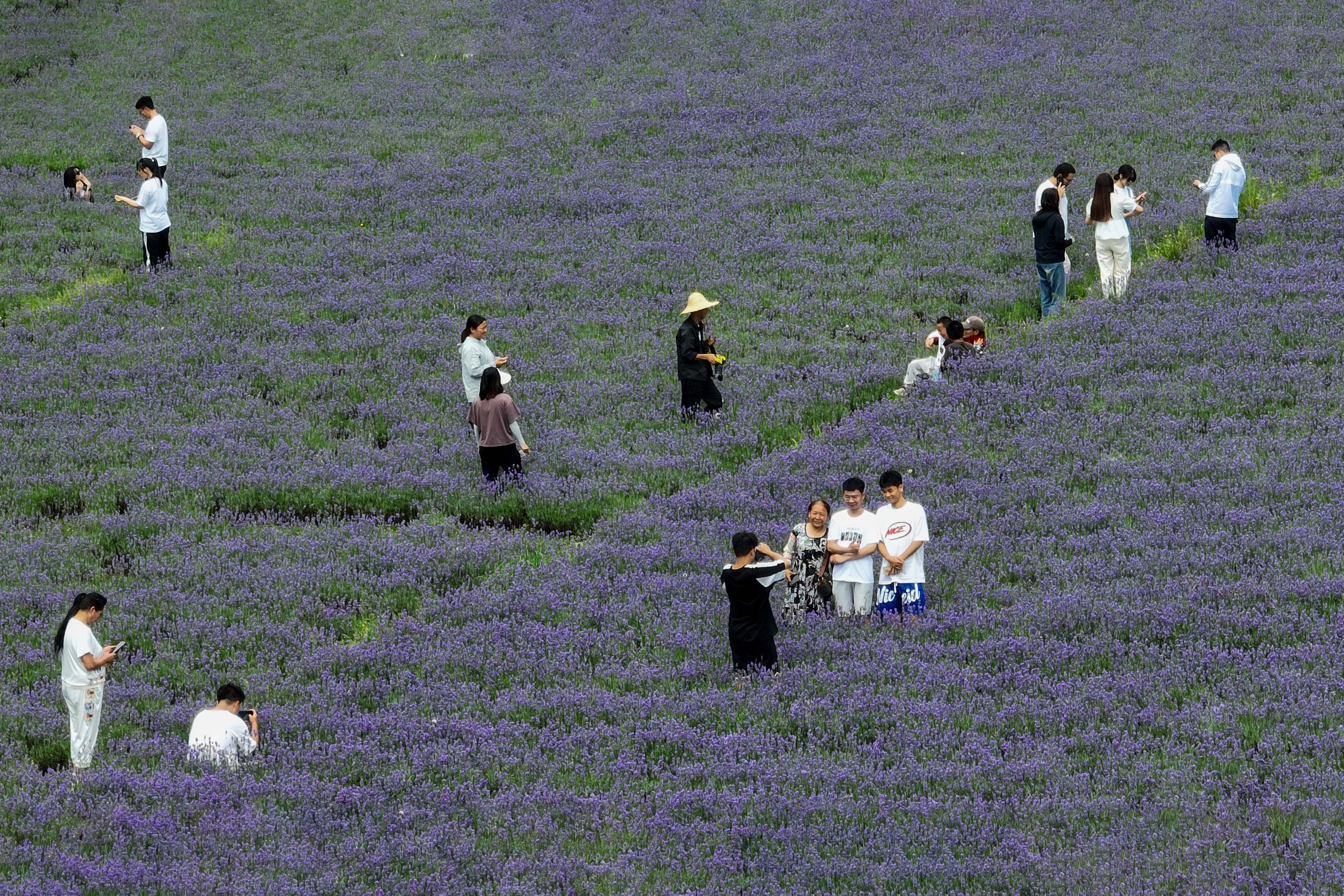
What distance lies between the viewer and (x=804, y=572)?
39.4ft

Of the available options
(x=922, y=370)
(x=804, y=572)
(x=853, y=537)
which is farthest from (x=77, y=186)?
(x=853, y=537)

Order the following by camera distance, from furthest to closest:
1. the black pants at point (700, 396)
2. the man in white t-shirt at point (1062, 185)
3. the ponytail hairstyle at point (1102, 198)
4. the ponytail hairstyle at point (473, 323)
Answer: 1. the man in white t-shirt at point (1062, 185)
2. the ponytail hairstyle at point (1102, 198)
3. the black pants at point (700, 396)
4. the ponytail hairstyle at point (473, 323)

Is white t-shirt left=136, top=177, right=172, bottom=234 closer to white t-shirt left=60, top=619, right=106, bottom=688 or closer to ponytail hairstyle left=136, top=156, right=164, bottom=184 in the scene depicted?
ponytail hairstyle left=136, top=156, right=164, bottom=184

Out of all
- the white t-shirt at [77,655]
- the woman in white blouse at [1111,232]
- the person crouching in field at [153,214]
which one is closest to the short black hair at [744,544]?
the white t-shirt at [77,655]

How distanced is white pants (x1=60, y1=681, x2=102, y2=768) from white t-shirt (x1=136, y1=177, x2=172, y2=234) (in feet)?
39.2

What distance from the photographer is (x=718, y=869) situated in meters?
8.80

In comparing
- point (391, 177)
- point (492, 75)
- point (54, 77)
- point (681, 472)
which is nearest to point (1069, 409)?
point (681, 472)

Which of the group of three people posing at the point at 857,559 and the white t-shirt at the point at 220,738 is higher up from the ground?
the group of three people posing at the point at 857,559

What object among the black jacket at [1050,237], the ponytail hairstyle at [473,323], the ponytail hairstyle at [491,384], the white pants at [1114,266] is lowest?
the ponytail hairstyle at [491,384]

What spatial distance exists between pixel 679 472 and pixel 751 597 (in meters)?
4.67

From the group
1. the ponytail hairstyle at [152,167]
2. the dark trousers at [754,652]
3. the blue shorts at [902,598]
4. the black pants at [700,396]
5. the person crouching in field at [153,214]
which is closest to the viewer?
the dark trousers at [754,652]

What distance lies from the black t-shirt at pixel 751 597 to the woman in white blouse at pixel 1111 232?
9040 mm

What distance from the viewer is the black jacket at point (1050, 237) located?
1800 cm

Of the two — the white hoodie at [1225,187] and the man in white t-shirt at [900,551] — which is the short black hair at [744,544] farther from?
the white hoodie at [1225,187]
